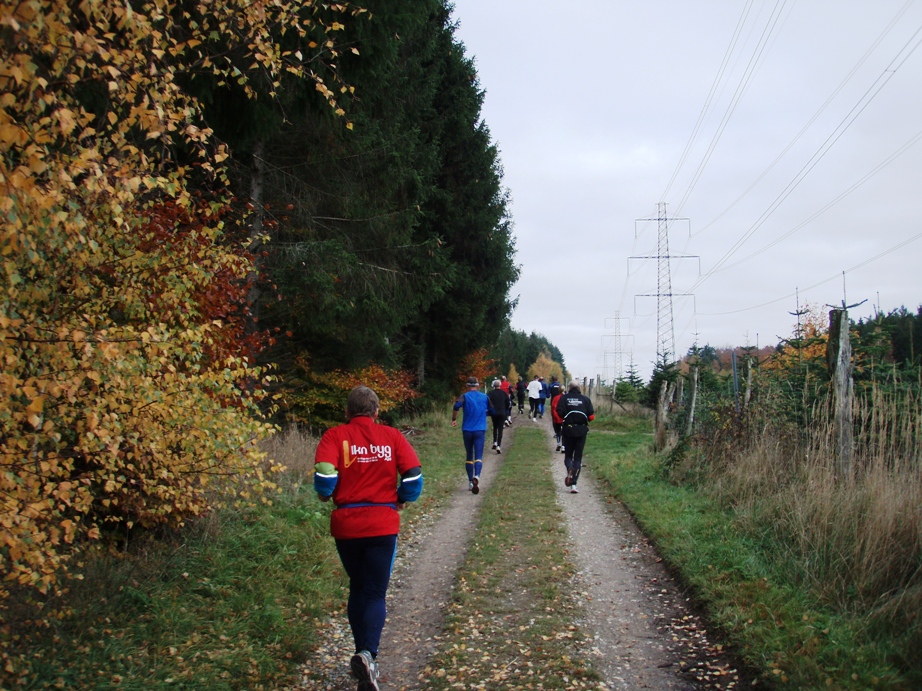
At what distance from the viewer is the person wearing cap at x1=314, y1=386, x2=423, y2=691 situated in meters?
4.68

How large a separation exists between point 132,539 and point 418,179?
1136cm

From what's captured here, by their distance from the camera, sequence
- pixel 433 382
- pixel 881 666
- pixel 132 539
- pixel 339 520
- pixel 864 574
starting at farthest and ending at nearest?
1. pixel 433 382
2. pixel 132 539
3. pixel 864 574
4. pixel 339 520
5. pixel 881 666

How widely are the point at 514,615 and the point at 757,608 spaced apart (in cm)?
191

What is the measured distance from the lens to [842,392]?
23.4 ft

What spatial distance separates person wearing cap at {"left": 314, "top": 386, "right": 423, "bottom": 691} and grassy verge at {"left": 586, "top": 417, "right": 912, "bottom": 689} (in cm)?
254

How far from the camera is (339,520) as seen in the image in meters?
4.71

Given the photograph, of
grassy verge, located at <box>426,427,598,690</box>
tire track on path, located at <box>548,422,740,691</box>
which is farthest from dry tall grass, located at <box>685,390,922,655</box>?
grassy verge, located at <box>426,427,598,690</box>

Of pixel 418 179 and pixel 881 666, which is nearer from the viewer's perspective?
pixel 881 666

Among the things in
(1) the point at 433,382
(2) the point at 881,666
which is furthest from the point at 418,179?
(1) the point at 433,382

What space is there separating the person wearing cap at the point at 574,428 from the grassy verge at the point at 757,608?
6.74ft

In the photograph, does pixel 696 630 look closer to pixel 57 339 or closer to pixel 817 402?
pixel 817 402

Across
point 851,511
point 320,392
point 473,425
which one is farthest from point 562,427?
point 851,511

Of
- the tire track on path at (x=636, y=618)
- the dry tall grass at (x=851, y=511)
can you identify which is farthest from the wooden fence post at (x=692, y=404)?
the dry tall grass at (x=851, y=511)

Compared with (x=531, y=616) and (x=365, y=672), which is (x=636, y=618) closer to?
(x=531, y=616)
